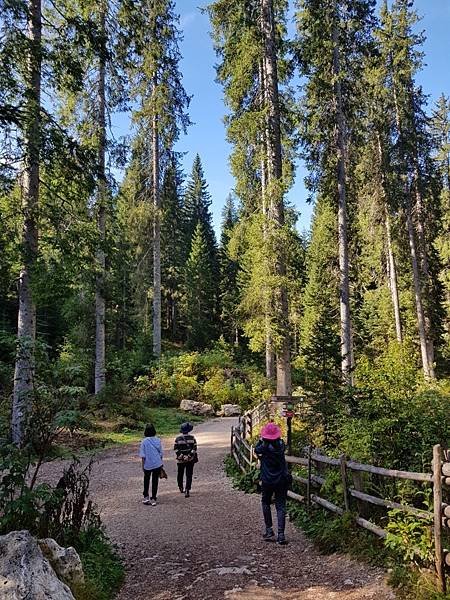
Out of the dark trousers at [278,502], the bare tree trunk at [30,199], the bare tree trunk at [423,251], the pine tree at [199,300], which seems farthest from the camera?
the pine tree at [199,300]

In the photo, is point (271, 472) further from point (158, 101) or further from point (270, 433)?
point (158, 101)

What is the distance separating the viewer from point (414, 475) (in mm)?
5594

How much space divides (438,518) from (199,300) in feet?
143

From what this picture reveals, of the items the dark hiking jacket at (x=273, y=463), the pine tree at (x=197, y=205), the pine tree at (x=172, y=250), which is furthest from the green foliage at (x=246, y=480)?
the pine tree at (x=197, y=205)

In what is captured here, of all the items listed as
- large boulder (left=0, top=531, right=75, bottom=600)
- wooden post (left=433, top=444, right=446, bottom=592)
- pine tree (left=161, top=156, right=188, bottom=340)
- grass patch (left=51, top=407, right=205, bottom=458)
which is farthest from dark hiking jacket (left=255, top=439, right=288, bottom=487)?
pine tree (left=161, top=156, right=188, bottom=340)

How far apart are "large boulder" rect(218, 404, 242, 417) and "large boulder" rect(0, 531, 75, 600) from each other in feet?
66.6

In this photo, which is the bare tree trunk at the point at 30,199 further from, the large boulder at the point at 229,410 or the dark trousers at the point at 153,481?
the large boulder at the point at 229,410

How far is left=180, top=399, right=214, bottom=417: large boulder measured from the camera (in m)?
24.0

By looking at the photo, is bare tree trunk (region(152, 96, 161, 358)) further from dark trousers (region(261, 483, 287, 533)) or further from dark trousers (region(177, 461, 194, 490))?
dark trousers (region(261, 483, 287, 533))

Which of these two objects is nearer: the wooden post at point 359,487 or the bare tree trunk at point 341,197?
the wooden post at point 359,487

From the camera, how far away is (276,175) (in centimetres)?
1648

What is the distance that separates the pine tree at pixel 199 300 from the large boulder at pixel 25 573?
42.9m

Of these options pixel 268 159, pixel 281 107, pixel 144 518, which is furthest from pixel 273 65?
pixel 144 518

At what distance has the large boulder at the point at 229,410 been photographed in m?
24.7
